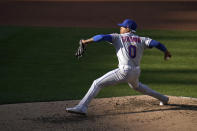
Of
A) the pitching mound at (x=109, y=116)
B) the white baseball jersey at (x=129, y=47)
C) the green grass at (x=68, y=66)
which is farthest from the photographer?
the green grass at (x=68, y=66)

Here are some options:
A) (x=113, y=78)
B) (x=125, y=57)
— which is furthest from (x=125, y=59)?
(x=113, y=78)

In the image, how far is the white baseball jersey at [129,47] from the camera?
7391mm

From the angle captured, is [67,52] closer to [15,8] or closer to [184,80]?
[184,80]

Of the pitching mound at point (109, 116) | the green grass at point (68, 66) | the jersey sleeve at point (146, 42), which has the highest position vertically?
the jersey sleeve at point (146, 42)

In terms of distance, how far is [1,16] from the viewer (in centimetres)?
2111

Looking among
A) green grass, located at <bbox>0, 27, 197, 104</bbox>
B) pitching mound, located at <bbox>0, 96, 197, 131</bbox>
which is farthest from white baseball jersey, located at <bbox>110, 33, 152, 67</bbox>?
green grass, located at <bbox>0, 27, 197, 104</bbox>

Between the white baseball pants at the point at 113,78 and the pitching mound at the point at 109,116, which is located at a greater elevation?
the white baseball pants at the point at 113,78

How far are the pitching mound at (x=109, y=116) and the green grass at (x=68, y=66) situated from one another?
77 cm

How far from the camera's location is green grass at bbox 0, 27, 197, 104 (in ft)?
31.3

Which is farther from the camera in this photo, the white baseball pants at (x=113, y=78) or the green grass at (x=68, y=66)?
the green grass at (x=68, y=66)

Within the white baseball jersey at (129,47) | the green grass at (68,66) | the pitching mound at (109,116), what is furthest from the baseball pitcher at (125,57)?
the green grass at (68,66)

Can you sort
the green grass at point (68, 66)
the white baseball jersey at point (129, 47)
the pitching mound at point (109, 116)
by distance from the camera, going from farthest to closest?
the green grass at point (68, 66)
the white baseball jersey at point (129, 47)
the pitching mound at point (109, 116)

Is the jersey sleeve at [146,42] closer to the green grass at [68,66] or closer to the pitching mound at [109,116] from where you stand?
the pitching mound at [109,116]

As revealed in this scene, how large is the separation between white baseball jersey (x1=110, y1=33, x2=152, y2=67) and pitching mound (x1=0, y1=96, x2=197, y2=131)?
2.64 feet
